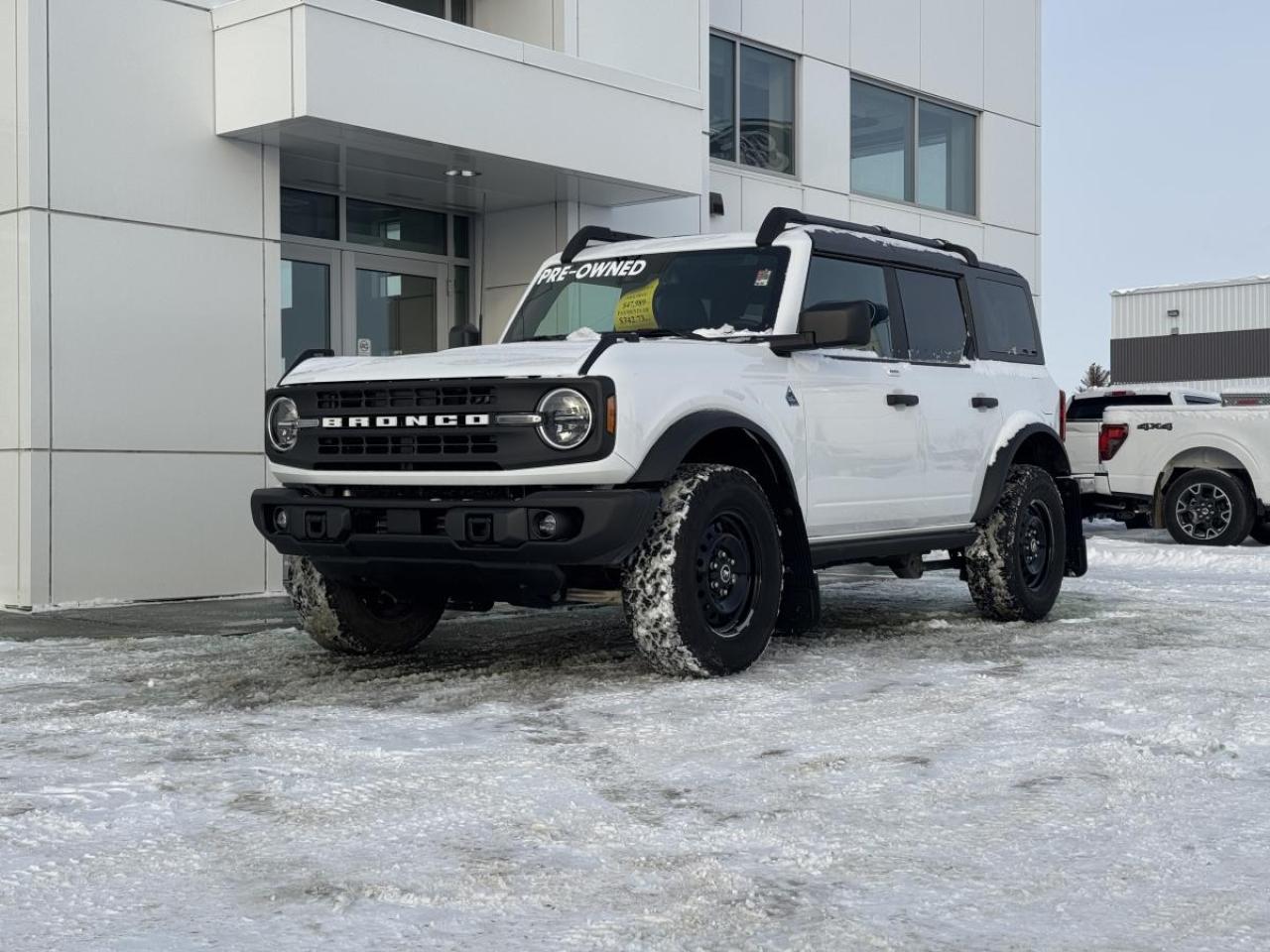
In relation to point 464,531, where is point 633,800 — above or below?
below

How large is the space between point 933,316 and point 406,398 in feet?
11.0

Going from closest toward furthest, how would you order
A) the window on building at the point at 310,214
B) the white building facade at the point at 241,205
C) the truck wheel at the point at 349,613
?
the truck wheel at the point at 349,613, the white building facade at the point at 241,205, the window on building at the point at 310,214

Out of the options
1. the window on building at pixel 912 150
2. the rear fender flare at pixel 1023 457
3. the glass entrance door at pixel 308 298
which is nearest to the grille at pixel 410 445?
the rear fender flare at pixel 1023 457

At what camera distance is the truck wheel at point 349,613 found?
773 cm

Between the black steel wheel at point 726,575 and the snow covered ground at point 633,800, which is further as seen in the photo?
the black steel wheel at point 726,575

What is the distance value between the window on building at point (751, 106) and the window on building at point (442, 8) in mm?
2798

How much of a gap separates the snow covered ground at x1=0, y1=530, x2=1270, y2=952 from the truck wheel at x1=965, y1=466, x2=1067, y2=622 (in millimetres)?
1075

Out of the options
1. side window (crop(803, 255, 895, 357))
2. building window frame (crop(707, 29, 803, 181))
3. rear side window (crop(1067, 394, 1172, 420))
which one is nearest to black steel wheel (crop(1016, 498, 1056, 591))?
side window (crop(803, 255, 895, 357))

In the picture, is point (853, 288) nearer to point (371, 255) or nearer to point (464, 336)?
point (464, 336)

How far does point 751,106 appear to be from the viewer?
1705 cm

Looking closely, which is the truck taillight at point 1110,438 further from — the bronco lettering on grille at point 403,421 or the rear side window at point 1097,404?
the bronco lettering on grille at point 403,421

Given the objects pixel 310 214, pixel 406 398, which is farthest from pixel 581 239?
pixel 310 214

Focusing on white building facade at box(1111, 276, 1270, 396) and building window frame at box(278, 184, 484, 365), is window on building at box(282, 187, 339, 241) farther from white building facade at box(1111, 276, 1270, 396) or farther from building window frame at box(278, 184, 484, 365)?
white building facade at box(1111, 276, 1270, 396)

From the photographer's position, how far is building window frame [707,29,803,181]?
1675 centimetres
